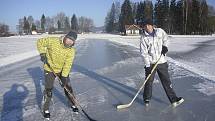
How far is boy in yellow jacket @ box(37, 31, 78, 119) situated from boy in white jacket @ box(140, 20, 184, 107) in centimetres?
154

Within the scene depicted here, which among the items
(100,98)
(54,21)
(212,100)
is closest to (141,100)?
(100,98)

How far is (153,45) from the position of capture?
7043 mm

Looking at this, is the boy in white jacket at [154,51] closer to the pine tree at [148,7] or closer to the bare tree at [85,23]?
the pine tree at [148,7]

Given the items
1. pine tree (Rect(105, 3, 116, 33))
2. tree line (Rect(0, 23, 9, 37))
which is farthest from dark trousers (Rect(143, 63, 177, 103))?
pine tree (Rect(105, 3, 116, 33))

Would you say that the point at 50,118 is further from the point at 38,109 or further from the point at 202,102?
the point at 202,102

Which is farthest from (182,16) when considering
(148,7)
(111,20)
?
(111,20)

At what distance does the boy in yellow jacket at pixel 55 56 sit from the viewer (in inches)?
245

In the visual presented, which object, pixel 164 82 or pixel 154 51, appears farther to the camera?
pixel 164 82

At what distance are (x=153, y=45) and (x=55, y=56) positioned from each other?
1.98m

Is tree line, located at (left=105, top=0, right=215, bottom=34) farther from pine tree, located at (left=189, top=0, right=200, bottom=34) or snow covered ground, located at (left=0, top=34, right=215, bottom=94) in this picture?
snow covered ground, located at (left=0, top=34, right=215, bottom=94)

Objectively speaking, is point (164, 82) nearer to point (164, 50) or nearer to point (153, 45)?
point (164, 50)

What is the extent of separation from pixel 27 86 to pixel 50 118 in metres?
3.86

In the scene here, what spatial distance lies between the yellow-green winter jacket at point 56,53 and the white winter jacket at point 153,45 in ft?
5.08

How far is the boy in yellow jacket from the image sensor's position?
20.5 ft
